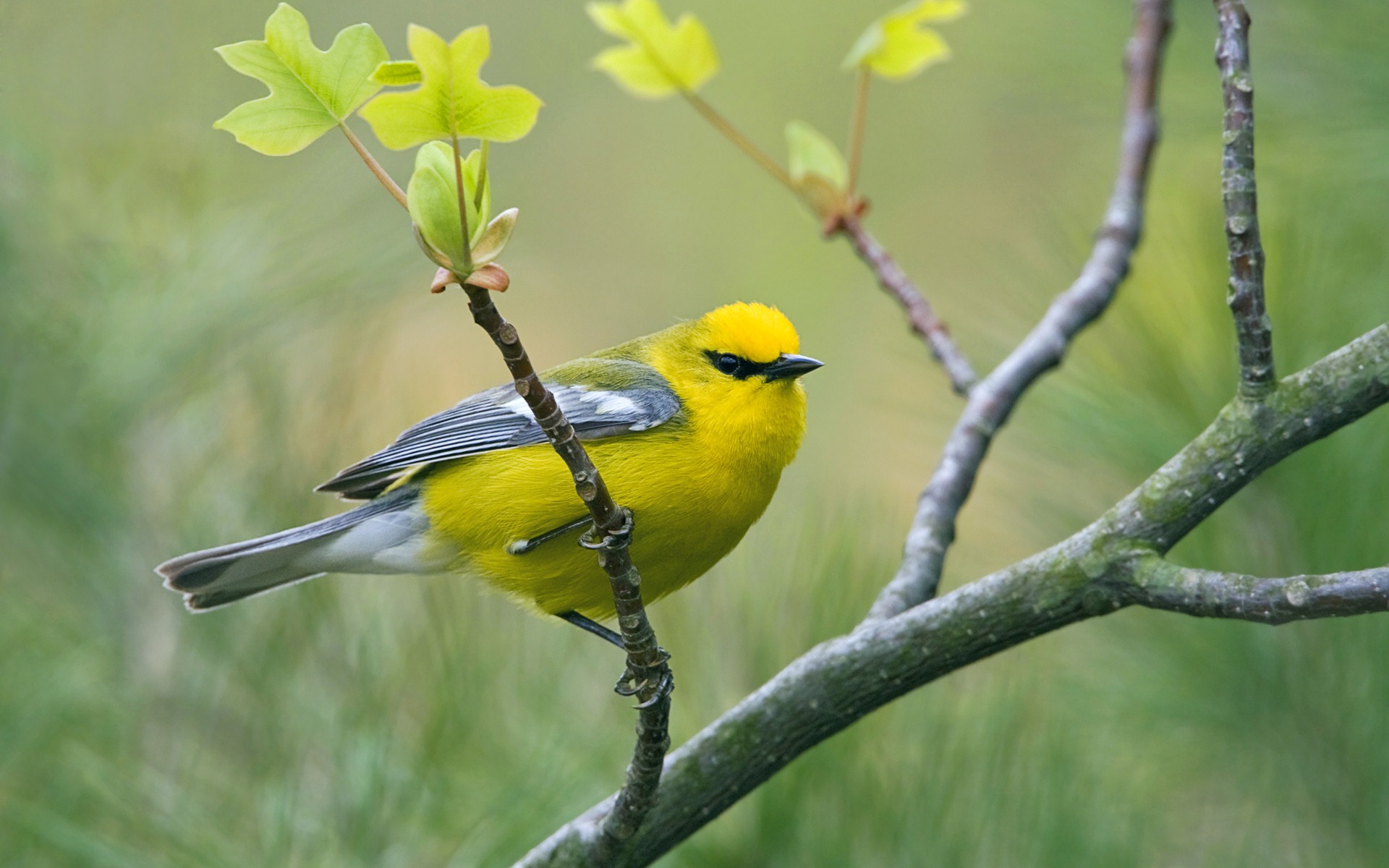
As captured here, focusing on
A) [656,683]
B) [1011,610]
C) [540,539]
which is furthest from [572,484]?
[1011,610]

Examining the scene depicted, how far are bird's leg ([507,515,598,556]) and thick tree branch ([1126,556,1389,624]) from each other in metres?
1.02

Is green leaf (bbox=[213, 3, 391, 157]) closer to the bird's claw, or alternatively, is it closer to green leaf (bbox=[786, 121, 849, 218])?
the bird's claw

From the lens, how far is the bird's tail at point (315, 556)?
1858 mm

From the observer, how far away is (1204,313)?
6.37 feet

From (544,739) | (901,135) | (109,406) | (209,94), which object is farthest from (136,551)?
(901,135)

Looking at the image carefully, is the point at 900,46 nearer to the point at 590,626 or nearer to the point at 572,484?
the point at 572,484

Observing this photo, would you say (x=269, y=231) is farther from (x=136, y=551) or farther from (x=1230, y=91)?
(x=1230, y=91)

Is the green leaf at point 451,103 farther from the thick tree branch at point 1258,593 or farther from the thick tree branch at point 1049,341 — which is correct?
the thick tree branch at point 1049,341

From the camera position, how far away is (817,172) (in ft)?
7.47

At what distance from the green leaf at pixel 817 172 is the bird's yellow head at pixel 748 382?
23 cm

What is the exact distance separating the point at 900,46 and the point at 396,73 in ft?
4.28

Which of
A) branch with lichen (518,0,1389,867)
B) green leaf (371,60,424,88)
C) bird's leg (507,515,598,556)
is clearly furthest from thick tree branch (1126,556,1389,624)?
bird's leg (507,515,598,556)

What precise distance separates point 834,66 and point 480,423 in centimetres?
394

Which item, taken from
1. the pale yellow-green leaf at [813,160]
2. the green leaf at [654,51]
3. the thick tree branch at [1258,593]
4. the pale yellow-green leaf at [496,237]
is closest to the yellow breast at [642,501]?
the pale yellow-green leaf at [813,160]
